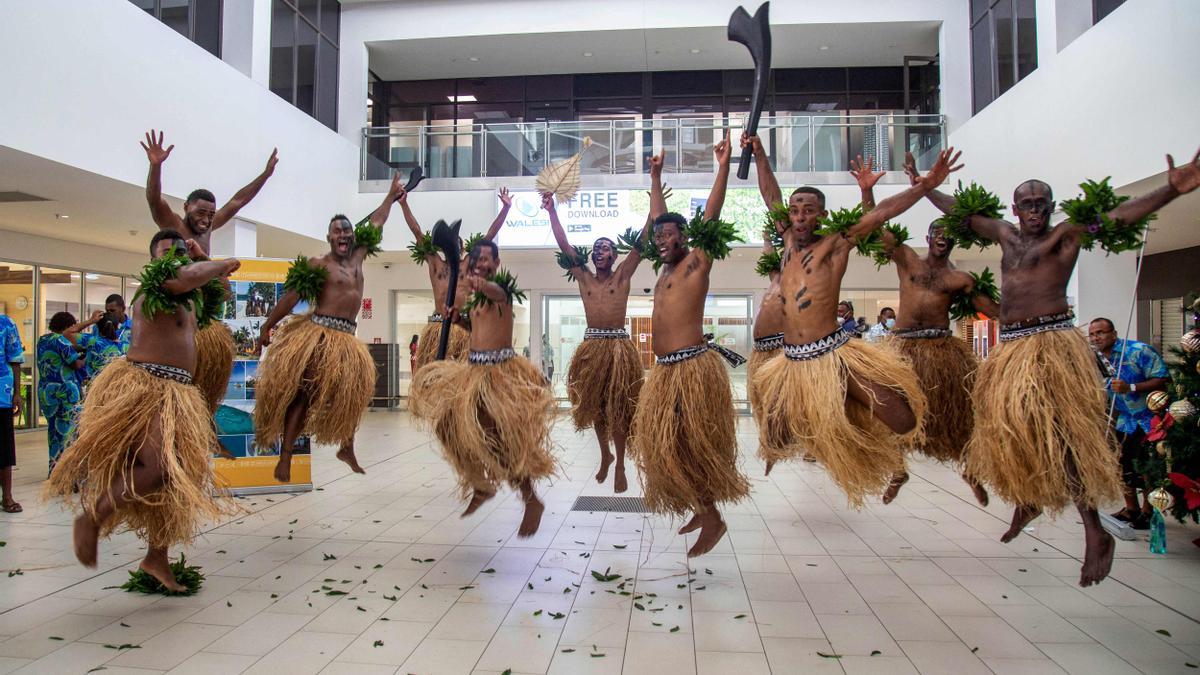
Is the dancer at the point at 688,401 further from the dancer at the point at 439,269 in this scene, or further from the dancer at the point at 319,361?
the dancer at the point at 319,361

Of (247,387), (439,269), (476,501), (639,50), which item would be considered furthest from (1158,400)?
(639,50)

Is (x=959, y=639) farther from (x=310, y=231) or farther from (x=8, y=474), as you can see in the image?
(x=310, y=231)

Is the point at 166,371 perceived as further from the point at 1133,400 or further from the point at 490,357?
the point at 1133,400

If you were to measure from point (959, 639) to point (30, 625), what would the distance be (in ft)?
11.8

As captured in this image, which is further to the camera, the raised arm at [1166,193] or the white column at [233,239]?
the white column at [233,239]

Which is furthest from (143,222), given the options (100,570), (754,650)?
(754,650)

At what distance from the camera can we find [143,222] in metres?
A: 8.05

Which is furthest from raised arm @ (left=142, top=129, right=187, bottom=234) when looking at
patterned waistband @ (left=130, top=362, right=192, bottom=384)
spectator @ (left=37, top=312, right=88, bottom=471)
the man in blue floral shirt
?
the man in blue floral shirt

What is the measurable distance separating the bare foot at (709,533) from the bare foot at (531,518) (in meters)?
0.73

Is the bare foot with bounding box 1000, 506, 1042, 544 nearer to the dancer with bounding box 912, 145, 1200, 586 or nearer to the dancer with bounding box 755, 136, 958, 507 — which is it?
the dancer with bounding box 912, 145, 1200, 586

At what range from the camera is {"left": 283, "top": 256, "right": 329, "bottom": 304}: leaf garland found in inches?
158

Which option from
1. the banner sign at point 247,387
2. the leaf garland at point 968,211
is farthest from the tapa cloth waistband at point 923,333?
the banner sign at point 247,387

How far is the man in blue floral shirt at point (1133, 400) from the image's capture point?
416 centimetres

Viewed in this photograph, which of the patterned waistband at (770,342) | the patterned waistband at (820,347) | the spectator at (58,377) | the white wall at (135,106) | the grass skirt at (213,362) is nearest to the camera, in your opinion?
the patterned waistband at (820,347)
